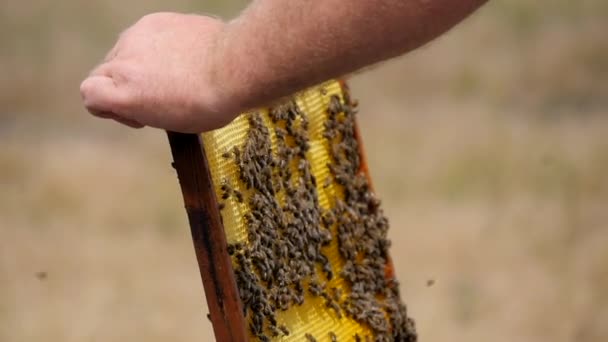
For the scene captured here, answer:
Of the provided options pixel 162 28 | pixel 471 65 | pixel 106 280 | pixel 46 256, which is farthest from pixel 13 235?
pixel 162 28

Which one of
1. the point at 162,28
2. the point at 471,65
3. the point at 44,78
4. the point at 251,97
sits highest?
the point at 44,78

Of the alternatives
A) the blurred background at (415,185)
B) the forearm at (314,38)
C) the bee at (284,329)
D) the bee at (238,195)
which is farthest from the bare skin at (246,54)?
Result: the blurred background at (415,185)

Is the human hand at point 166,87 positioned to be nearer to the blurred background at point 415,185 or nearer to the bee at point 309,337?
the bee at point 309,337

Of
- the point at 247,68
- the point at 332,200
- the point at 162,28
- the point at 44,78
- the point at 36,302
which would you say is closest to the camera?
the point at 247,68

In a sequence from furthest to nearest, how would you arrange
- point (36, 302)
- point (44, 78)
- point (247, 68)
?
1. point (44, 78)
2. point (36, 302)
3. point (247, 68)

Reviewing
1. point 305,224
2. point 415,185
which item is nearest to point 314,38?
point 305,224

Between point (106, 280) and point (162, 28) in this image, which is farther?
point (106, 280)

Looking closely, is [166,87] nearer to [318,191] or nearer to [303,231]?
[303,231]

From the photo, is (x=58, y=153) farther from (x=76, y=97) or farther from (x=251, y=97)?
(x=251, y=97)

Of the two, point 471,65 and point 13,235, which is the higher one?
point 471,65
